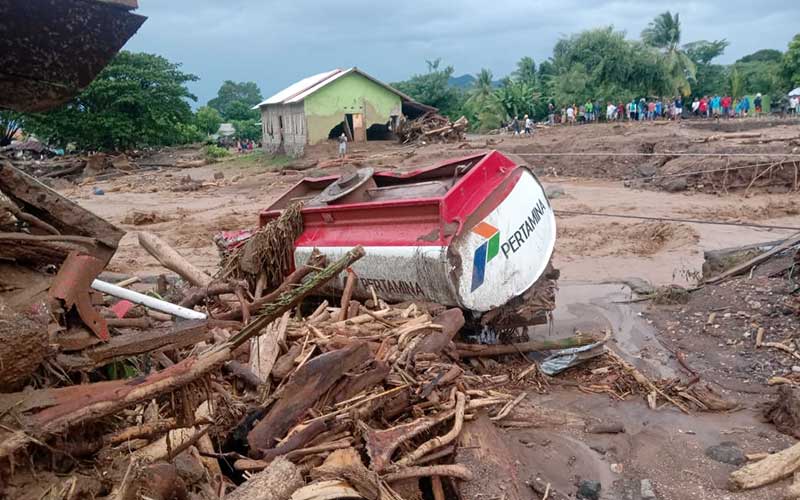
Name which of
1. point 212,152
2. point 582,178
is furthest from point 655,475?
point 212,152

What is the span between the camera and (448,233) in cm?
571

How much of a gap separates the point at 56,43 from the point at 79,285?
0.95m

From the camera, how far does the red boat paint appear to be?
5762 millimetres

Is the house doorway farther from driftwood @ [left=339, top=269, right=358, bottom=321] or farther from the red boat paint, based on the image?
driftwood @ [left=339, top=269, right=358, bottom=321]

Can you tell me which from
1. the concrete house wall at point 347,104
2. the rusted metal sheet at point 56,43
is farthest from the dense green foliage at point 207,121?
the rusted metal sheet at point 56,43

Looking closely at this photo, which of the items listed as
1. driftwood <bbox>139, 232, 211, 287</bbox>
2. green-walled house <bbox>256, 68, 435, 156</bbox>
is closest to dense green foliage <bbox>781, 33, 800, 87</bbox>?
green-walled house <bbox>256, 68, 435, 156</bbox>

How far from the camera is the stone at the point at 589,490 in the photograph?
4086 mm

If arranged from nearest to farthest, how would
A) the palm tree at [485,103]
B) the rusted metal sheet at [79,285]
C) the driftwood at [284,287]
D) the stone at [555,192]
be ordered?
the rusted metal sheet at [79,285] < the driftwood at [284,287] < the stone at [555,192] < the palm tree at [485,103]

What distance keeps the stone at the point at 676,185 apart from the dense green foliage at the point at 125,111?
2737cm

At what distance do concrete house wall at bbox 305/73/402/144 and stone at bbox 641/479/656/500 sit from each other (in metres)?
27.6

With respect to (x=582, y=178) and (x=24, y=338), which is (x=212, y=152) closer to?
(x=582, y=178)

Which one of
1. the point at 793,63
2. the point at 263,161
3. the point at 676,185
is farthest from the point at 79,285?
the point at 793,63

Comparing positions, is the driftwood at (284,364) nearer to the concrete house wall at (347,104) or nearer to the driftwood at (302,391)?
the driftwood at (302,391)

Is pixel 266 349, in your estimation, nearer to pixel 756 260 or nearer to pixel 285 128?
pixel 756 260
